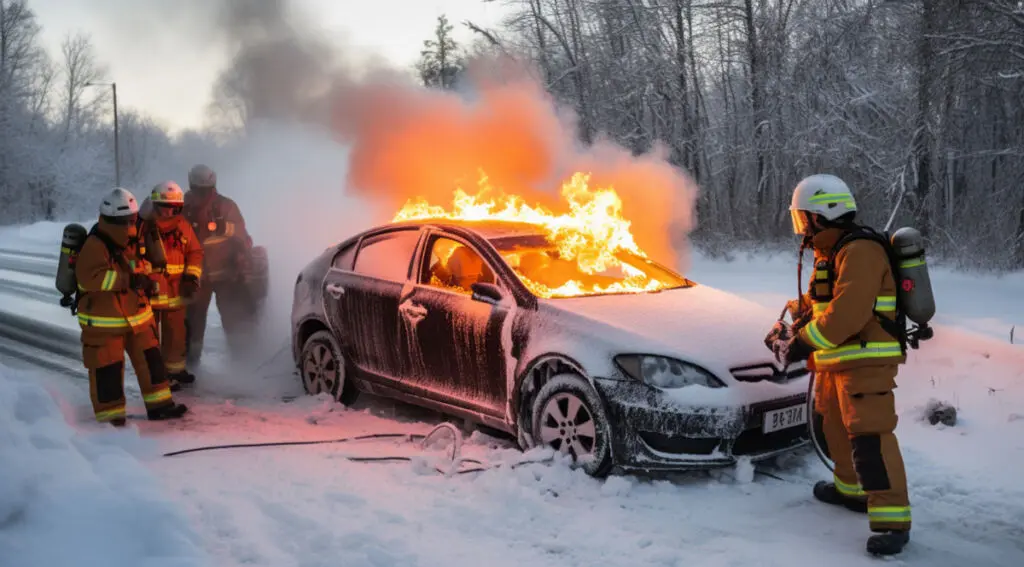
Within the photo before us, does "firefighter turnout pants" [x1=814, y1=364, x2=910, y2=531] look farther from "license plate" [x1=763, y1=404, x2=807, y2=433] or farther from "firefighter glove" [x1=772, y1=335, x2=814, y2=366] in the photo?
"license plate" [x1=763, y1=404, x2=807, y2=433]

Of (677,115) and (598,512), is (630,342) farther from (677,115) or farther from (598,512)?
(677,115)

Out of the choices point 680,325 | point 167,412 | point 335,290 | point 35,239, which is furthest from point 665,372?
point 35,239

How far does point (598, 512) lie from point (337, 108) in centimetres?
717

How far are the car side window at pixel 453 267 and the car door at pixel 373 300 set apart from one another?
0.21 meters

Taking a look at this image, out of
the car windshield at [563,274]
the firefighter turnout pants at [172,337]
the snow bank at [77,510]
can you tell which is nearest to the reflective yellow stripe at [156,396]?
the firefighter turnout pants at [172,337]

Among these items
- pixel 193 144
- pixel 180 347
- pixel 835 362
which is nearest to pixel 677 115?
pixel 193 144

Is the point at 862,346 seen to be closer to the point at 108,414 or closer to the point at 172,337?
the point at 108,414

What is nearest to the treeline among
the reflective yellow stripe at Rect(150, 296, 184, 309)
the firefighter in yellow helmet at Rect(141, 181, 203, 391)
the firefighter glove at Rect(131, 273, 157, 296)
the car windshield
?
the car windshield

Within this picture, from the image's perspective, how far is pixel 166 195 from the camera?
7.03 meters

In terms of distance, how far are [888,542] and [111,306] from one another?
527cm

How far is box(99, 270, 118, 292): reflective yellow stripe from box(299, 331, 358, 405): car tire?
1.63m

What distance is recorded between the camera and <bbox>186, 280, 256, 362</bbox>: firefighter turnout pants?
26.6 ft

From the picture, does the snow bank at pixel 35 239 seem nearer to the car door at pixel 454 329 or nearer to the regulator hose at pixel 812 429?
the car door at pixel 454 329

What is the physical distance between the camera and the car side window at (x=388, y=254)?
20.3 ft
